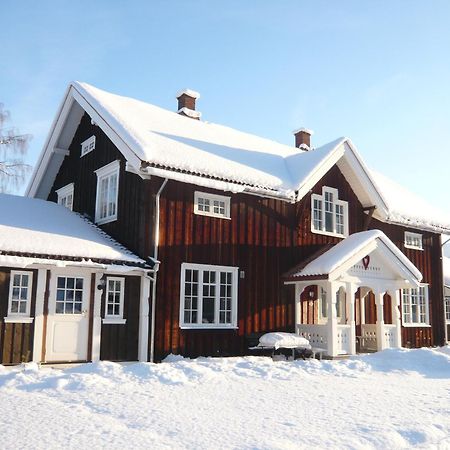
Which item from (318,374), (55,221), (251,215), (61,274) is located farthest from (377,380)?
(55,221)

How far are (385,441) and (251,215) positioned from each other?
34.6 ft

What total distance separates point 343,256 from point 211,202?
13.6ft

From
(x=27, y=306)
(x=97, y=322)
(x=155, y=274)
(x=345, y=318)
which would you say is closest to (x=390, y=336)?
(x=345, y=318)

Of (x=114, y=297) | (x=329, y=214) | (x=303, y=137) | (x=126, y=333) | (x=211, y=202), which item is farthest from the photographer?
(x=303, y=137)

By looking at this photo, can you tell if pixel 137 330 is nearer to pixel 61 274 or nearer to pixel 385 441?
pixel 61 274

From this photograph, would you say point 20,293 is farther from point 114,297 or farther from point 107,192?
point 107,192

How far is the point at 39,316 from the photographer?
13.1 metres

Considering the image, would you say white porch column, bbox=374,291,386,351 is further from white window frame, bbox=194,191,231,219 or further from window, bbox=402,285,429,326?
white window frame, bbox=194,191,231,219

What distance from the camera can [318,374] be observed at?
1209 cm

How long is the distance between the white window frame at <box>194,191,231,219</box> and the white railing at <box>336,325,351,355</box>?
4.62 meters

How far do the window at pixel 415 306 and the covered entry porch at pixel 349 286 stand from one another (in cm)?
238

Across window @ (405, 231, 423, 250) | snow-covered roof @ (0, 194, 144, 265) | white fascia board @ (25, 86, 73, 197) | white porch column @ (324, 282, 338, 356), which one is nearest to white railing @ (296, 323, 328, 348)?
white porch column @ (324, 282, 338, 356)

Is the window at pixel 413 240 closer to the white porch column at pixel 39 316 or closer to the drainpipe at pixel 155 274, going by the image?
the drainpipe at pixel 155 274

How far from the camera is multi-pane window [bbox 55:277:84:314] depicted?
44.4ft
